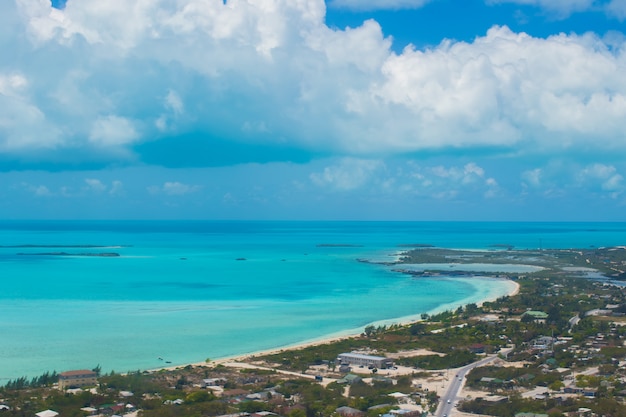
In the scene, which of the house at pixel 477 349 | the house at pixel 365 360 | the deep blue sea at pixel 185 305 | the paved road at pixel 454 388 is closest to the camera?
the paved road at pixel 454 388

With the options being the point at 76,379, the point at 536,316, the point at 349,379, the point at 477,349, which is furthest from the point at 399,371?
the point at 536,316

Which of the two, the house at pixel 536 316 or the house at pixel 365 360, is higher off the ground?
the house at pixel 536 316

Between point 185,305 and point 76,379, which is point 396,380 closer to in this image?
point 76,379

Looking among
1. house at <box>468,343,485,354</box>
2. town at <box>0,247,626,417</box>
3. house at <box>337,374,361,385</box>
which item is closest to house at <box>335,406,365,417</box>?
town at <box>0,247,626,417</box>

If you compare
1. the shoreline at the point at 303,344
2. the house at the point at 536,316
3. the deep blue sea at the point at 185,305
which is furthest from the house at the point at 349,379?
the house at the point at 536,316

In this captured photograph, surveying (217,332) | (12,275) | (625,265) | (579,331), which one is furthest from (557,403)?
(625,265)

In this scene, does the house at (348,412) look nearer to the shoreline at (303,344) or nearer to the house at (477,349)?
the shoreline at (303,344)

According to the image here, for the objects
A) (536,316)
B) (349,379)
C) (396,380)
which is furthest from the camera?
(536,316)

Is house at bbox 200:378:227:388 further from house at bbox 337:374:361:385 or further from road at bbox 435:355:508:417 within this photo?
road at bbox 435:355:508:417
